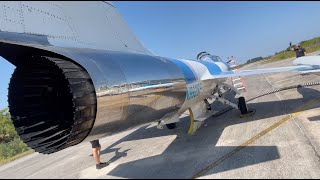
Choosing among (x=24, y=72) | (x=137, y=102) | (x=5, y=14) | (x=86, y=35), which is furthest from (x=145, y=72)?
(x=5, y=14)

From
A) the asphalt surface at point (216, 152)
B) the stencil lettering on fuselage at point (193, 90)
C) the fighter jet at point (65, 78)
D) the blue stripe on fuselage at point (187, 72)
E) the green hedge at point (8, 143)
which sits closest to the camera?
the fighter jet at point (65, 78)

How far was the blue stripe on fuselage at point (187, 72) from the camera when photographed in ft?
28.5

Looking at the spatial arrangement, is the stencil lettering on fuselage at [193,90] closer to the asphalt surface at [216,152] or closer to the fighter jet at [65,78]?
the asphalt surface at [216,152]

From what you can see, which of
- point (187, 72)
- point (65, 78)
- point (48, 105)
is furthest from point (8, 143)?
point (65, 78)

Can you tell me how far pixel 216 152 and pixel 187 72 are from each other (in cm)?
237

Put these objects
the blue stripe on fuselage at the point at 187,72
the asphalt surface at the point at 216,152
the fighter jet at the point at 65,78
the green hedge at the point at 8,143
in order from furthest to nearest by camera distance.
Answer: the blue stripe on fuselage at the point at 187,72 → the green hedge at the point at 8,143 → the asphalt surface at the point at 216,152 → the fighter jet at the point at 65,78

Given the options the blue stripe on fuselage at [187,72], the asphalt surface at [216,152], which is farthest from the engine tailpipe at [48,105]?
the blue stripe on fuselage at [187,72]

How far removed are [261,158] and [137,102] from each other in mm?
3299

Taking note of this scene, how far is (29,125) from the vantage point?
15.8 ft

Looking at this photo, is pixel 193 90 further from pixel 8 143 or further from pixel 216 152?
pixel 8 143

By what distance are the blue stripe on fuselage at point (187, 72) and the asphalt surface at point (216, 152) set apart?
6.41ft

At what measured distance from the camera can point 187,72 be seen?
29.7 feet

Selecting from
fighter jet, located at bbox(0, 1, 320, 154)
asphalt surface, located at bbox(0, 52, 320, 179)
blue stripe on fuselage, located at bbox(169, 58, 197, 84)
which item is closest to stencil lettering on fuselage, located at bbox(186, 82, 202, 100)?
blue stripe on fuselage, located at bbox(169, 58, 197, 84)

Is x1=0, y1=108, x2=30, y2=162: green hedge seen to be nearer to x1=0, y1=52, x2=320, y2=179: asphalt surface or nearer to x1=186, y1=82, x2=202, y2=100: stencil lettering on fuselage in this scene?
x1=0, y1=52, x2=320, y2=179: asphalt surface
